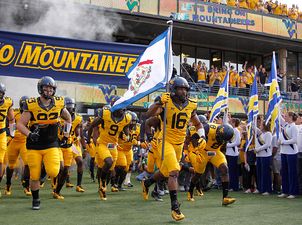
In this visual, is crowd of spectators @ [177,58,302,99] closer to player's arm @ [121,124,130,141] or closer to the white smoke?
the white smoke

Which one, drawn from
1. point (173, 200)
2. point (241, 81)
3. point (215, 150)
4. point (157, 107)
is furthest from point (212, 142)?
point (241, 81)

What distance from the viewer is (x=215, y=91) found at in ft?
76.1

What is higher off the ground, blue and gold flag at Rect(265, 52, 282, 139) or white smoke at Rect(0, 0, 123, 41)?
white smoke at Rect(0, 0, 123, 41)

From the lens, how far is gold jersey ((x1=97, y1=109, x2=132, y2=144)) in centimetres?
992

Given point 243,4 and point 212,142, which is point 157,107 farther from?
point 243,4

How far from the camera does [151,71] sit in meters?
7.62

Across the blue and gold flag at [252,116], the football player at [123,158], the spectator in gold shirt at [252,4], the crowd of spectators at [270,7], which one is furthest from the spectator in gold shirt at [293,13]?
the football player at [123,158]

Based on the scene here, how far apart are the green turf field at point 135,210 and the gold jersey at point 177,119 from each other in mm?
1207

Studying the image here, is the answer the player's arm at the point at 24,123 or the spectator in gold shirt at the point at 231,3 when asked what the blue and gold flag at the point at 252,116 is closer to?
the player's arm at the point at 24,123

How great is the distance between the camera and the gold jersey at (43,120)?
7.80 meters

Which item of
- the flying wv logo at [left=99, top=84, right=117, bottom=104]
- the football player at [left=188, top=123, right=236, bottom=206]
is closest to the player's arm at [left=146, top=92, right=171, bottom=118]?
the football player at [left=188, top=123, right=236, bottom=206]

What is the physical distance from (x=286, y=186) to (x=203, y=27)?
15.1 m

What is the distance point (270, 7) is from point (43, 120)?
22.3 m

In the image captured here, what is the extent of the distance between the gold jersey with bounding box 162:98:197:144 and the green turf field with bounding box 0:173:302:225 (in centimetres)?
121
